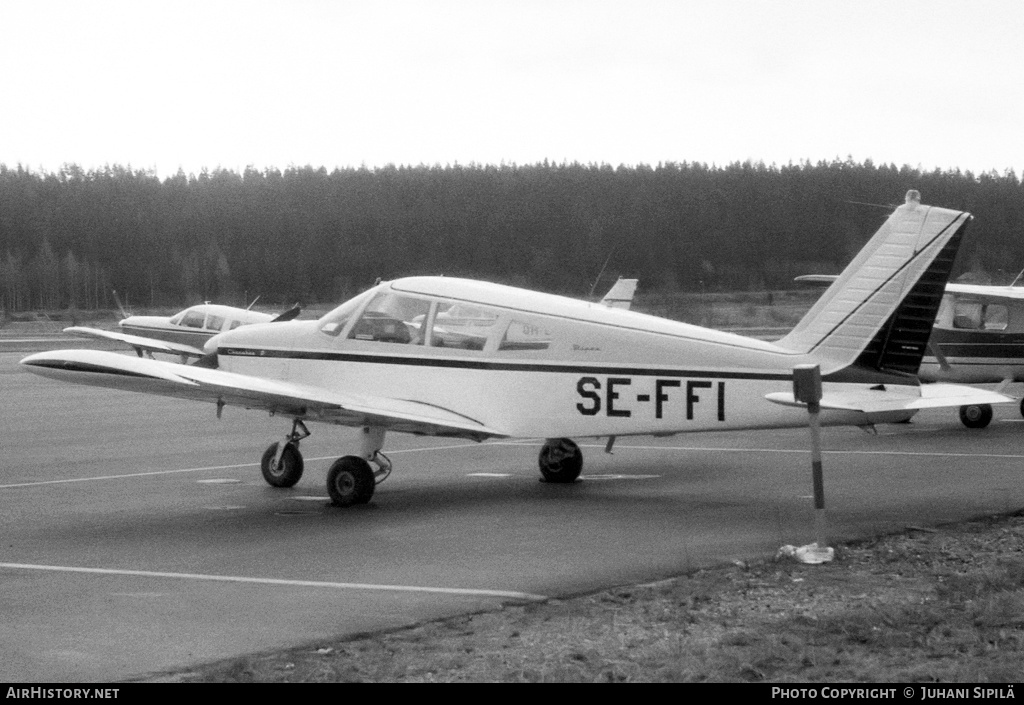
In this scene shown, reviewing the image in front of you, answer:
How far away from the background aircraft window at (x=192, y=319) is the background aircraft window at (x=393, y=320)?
2729 cm

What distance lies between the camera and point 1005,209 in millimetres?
71438

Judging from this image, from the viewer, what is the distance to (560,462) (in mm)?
13906

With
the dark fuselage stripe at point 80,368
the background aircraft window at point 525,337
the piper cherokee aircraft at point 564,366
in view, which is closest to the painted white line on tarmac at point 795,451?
the piper cherokee aircraft at point 564,366

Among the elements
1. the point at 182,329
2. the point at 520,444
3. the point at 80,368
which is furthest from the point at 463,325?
the point at 182,329

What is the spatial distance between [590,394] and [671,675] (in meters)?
6.43

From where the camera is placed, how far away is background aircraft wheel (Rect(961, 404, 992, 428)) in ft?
66.3

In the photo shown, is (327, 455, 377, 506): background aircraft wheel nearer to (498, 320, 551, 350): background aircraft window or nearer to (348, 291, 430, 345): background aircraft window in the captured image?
(348, 291, 430, 345): background aircraft window

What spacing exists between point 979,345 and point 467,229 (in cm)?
6111

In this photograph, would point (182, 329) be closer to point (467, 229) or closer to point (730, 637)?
point (730, 637)

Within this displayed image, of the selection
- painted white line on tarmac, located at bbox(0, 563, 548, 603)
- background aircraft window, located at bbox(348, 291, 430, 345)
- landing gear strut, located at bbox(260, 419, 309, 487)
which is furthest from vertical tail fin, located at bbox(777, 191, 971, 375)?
landing gear strut, located at bbox(260, 419, 309, 487)

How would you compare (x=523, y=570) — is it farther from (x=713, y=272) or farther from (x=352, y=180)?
(x=352, y=180)
